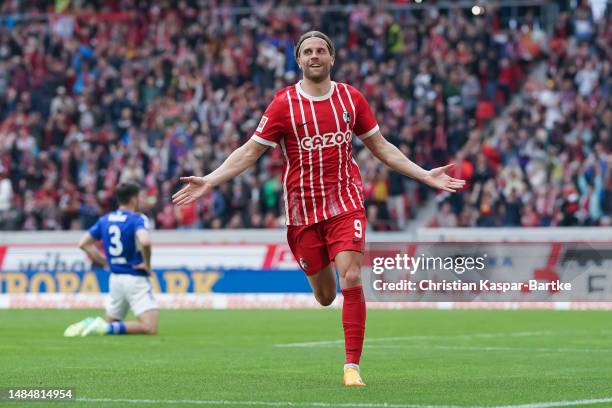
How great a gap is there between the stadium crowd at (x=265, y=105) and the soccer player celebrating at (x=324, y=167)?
16717 millimetres

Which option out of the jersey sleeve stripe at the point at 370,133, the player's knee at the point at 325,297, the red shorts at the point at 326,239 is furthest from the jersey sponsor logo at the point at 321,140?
the player's knee at the point at 325,297

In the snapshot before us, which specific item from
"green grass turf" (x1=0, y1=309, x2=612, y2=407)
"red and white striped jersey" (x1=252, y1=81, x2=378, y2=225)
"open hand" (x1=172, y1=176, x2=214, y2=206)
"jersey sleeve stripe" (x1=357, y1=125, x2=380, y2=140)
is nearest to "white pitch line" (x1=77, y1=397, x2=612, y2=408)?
"green grass turf" (x1=0, y1=309, x2=612, y2=407)

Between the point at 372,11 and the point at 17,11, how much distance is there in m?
10.9

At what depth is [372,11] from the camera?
33.5m

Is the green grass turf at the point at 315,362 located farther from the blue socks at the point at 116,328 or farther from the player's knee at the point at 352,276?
the player's knee at the point at 352,276

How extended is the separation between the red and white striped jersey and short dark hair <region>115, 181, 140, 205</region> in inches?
278

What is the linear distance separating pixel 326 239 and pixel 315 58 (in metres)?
1.34

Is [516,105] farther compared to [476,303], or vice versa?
[516,105]

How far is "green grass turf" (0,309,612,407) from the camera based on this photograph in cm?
884

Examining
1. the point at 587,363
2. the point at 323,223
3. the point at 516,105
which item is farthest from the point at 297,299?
the point at 323,223

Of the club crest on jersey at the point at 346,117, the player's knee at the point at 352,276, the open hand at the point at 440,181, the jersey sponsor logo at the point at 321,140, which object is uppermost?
the club crest on jersey at the point at 346,117

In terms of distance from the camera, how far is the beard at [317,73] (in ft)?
31.1

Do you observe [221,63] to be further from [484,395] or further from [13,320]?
[484,395]

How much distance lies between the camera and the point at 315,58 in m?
9.46
